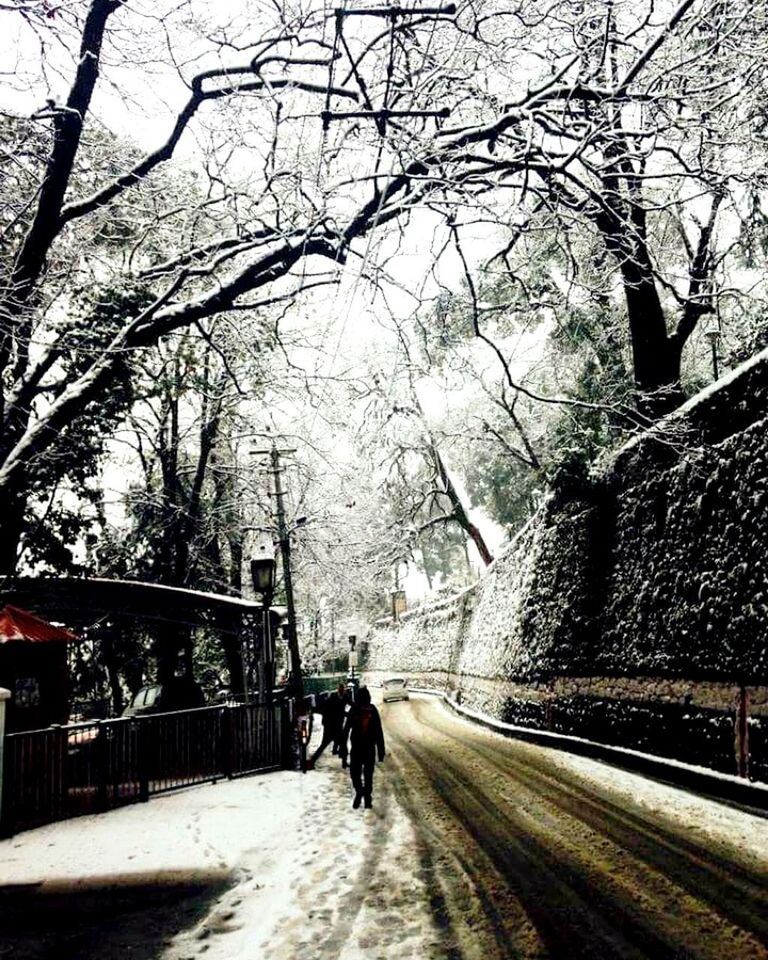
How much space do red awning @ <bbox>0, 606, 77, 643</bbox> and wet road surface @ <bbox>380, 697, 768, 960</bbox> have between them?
6680 mm

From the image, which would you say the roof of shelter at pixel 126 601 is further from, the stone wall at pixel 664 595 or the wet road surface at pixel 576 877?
the stone wall at pixel 664 595

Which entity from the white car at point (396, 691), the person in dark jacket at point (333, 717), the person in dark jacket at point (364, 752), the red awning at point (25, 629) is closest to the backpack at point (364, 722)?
the person in dark jacket at point (364, 752)

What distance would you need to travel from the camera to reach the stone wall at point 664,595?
9.65 metres

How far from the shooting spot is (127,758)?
10.9 m

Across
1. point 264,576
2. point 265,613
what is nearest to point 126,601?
point 264,576

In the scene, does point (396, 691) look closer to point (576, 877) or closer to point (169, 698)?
point (169, 698)

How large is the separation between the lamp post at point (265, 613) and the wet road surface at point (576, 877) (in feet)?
15.6

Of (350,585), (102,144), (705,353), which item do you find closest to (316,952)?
(102,144)

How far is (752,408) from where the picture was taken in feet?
33.3

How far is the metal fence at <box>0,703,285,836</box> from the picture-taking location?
930 centimetres

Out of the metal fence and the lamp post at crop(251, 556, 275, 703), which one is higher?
the lamp post at crop(251, 556, 275, 703)

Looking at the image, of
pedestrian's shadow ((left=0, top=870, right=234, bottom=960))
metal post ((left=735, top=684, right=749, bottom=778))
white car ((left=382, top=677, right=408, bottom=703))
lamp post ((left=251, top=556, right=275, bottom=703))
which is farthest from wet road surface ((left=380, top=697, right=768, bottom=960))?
white car ((left=382, top=677, right=408, bottom=703))

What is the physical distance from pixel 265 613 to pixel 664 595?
776 cm

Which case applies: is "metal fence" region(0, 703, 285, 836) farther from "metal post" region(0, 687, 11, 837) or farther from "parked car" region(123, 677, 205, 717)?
"parked car" region(123, 677, 205, 717)
